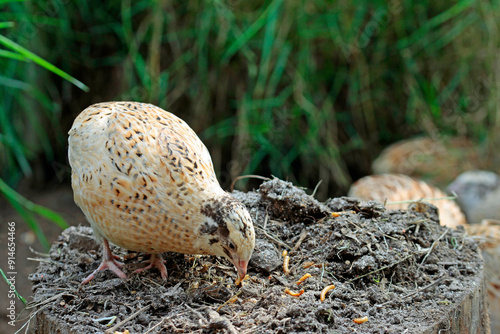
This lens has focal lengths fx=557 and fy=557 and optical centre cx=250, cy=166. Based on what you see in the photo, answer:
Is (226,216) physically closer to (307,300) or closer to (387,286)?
(307,300)

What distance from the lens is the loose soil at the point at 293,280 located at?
185cm

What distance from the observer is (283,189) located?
2434 millimetres

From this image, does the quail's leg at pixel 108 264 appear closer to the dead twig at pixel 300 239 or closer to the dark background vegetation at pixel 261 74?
the dead twig at pixel 300 239

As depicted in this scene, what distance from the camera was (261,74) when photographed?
4031 mm

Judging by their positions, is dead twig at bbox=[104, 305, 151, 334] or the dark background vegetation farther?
the dark background vegetation

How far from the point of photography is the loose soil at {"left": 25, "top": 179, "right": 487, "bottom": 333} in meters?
1.85

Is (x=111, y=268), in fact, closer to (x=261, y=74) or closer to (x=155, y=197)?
(x=155, y=197)

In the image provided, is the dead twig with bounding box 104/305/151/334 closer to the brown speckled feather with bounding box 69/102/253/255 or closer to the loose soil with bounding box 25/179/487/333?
the loose soil with bounding box 25/179/487/333

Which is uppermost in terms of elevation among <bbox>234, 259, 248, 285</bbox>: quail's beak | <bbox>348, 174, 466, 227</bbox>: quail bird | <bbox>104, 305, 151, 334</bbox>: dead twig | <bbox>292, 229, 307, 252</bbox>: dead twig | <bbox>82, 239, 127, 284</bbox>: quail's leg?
<bbox>234, 259, 248, 285</bbox>: quail's beak

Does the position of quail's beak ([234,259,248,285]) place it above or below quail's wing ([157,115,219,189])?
below

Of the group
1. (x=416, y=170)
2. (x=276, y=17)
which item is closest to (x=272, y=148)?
(x=276, y=17)

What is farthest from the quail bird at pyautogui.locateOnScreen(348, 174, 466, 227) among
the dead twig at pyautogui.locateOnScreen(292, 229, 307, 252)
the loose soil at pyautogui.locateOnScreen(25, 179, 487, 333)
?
the dead twig at pyautogui.locateOnScreen(292, 229, 307, 252)

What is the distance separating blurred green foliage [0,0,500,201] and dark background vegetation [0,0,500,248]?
0.04 feet

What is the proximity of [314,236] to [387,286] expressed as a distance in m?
0.37
